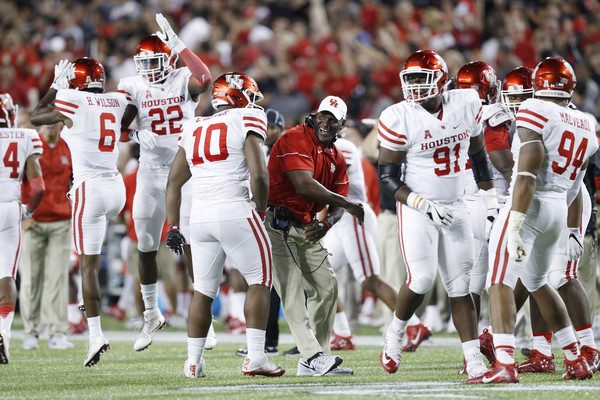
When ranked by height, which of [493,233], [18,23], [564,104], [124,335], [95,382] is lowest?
[124,335]

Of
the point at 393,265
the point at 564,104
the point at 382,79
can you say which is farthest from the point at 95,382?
the point at 382,79

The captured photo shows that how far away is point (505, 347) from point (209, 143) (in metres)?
2.30

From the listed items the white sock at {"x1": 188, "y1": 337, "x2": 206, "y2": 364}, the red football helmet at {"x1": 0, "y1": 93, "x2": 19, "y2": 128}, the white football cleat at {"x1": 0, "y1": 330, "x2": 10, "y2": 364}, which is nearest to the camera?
the white sock at {"x1": 188, "y1": 337, "x2": 206, "y2": 364}

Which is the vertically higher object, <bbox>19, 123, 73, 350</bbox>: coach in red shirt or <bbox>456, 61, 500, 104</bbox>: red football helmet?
<bbox>456, 61, 500, 104</bbox>: red football helmet

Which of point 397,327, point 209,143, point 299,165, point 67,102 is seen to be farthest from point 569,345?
point 67,102

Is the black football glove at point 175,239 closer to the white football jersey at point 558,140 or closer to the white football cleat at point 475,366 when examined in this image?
the white football cleat at point 475,366

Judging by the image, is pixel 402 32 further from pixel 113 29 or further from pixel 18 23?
pixel 18 23

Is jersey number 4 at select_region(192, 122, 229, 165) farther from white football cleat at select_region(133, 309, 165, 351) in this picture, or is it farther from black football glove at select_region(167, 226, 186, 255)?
white football cleat at select_region(133, 309, 165, 351)

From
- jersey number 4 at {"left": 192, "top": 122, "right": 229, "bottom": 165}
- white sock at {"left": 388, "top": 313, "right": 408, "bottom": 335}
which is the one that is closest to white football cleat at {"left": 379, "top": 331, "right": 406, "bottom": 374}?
white sock at {"left": 388, "top": 313, "right": 408, "bottom": 335}

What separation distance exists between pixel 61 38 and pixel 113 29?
91 centimetres

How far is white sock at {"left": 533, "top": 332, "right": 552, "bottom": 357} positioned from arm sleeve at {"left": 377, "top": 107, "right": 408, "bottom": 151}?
1804 mm

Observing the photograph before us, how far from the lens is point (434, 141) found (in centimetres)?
728

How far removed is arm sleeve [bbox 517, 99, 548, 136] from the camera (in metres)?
6.84

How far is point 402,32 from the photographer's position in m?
17.6
